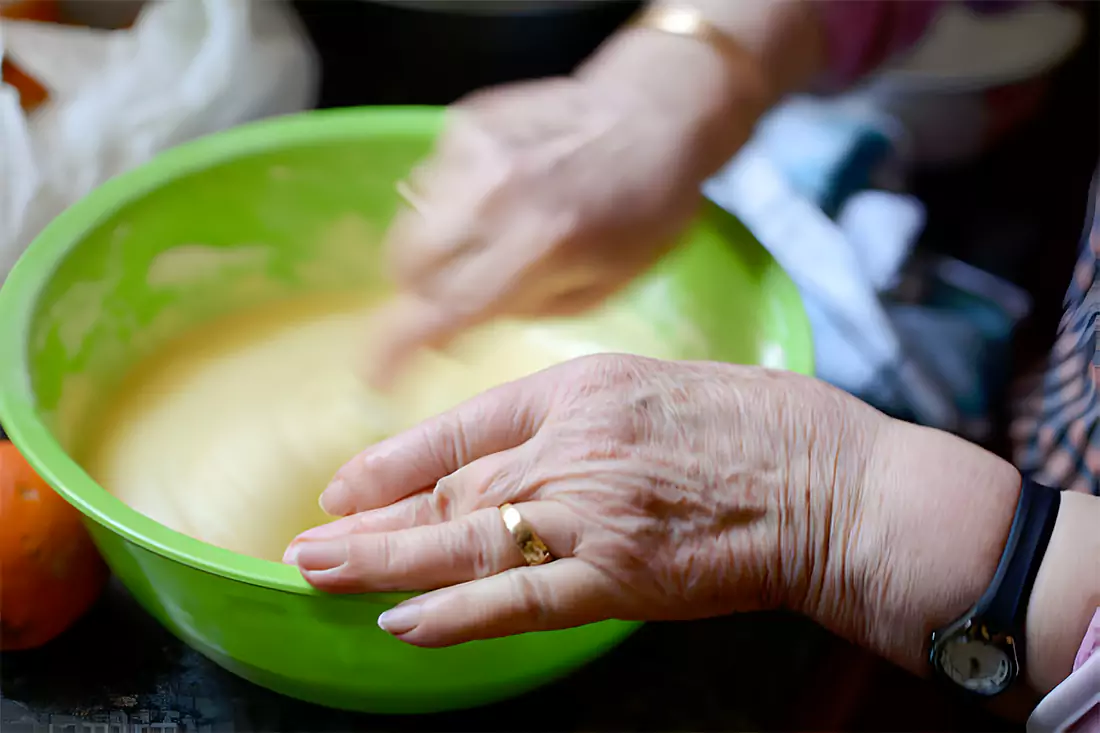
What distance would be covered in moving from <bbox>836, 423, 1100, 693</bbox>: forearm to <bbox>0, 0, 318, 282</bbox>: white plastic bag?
23.9 inches

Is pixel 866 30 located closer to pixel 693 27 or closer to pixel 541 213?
pixel 693 27

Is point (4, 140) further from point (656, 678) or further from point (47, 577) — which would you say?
point (656, 678)

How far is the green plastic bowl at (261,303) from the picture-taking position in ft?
1.58

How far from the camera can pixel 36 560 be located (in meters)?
0.58

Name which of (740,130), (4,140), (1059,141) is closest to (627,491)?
(740,130)

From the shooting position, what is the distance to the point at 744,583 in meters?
0.54

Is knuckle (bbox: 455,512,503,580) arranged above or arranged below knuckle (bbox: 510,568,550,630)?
above

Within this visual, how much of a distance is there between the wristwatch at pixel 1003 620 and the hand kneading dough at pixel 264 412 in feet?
1.22

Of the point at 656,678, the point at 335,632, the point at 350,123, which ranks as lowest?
the point at 656,678

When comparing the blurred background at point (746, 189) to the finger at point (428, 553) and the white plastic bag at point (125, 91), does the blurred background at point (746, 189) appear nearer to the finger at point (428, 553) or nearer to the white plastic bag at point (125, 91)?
the white plastic bag at point (125, 91)

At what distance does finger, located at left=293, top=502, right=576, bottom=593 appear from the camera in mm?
449

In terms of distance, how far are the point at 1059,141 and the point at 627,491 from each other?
943 millimetres

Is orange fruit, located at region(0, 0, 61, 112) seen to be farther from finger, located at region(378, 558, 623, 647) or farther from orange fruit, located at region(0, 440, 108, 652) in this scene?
finger, located at region(378, 558, 623, 647)

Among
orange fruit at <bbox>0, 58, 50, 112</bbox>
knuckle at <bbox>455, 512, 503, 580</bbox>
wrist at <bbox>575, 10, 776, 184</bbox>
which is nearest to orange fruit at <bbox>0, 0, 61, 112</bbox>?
orange fruit at <bbox>0, 58, 50, 112</bbox>
